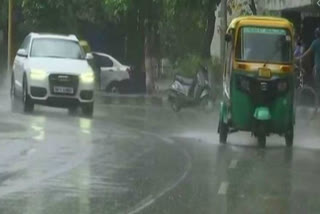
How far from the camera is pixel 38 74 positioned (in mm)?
23438

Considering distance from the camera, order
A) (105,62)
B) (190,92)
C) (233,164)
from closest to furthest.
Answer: (233,164) → (190,92) → (105,62)

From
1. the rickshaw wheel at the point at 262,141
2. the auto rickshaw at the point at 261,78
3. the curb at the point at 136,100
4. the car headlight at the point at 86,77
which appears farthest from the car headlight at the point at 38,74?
the rickshaw wheel at the point at 262,141

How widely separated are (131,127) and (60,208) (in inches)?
402

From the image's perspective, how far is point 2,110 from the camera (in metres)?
24.5

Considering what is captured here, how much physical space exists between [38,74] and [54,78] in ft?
1.32

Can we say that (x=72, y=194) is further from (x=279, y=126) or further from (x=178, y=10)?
(x=178, y=10)

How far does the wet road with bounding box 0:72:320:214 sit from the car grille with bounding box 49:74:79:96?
1521mm

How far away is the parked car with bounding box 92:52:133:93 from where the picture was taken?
125ft

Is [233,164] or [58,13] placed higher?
[233,164]

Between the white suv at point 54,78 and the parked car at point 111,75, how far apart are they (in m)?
13.3

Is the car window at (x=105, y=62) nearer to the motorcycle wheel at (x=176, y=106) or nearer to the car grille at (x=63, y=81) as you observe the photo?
the motorcycle wheel at (x=176, y=106)

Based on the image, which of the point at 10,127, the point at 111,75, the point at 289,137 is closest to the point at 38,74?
the point at 10,127

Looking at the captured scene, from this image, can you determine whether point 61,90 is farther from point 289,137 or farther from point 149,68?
point 149,68

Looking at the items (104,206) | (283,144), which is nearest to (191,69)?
(283,144)
